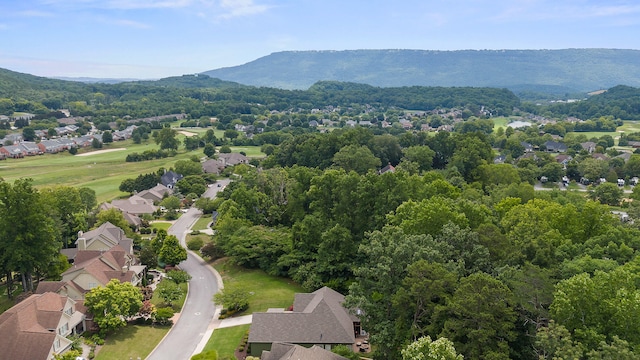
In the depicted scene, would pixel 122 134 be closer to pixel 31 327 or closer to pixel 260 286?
pixel 260 286

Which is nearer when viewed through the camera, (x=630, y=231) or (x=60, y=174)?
(x=630, y=231)

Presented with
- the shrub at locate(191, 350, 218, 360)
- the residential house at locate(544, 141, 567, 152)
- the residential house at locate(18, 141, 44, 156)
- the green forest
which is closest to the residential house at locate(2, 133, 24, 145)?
the residential house at locate(18, 141, 44, 156)

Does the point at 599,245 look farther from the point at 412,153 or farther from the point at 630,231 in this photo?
the point at 412,153

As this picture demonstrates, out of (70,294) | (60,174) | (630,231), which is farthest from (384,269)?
(60,174)

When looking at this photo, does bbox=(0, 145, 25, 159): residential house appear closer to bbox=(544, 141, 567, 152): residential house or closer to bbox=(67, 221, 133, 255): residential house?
bbox=(67, 221, 133, 255): residential house

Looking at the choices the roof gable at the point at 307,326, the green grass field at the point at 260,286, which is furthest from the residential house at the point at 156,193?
the roof gable at the point at 307,326

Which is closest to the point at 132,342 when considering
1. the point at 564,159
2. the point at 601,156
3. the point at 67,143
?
the point at 564,159
